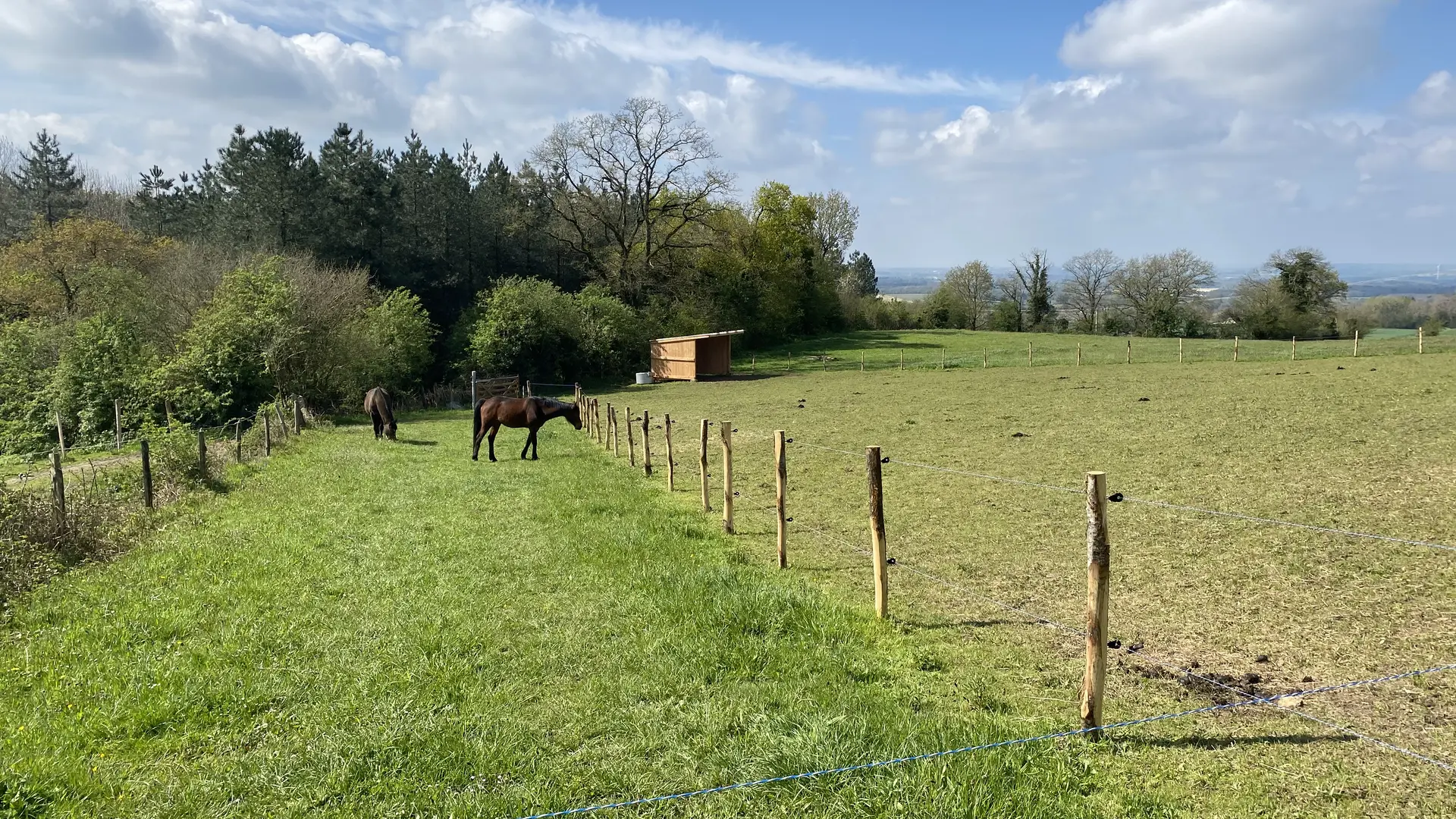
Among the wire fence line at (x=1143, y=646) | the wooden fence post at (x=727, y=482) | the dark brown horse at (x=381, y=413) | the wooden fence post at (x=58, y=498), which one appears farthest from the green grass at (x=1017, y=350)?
the wooden fence post at (x=58, y=498)

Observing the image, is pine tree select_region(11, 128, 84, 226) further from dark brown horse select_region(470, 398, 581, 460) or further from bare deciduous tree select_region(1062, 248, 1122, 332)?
bare deciduous tree select_region(1062, 248, 1122, 332)

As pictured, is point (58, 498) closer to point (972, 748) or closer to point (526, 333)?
point (972, 748)

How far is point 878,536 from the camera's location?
6539 mm

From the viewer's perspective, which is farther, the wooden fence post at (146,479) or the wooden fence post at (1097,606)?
the wooden fence post at (146,479)

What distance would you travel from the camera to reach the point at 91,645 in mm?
5773

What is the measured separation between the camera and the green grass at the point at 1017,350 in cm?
3500

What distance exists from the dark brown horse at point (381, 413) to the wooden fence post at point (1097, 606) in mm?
18740

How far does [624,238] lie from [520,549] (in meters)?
45.4

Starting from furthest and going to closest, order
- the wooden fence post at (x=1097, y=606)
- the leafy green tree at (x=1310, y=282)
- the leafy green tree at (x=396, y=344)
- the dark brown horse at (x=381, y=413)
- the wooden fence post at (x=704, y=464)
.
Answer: the leafy green tree at (x=1310, y=282)
the leafy green tree at (x=396, y=344)
the dark brown horse at (x=381, y=413)
the wooden fence post at (x=704, y=464)
the wooden fence post at (x=1097, y=606)

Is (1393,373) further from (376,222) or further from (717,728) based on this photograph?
(376,222)

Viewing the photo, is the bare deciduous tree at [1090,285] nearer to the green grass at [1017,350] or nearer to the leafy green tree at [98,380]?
the green grass at [1017,350]

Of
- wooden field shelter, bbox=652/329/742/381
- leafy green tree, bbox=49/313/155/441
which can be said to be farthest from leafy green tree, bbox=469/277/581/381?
leafy green tree, bbox=49/313/155/441

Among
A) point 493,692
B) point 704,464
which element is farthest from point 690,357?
point 493,692

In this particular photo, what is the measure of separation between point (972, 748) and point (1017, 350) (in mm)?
45458
